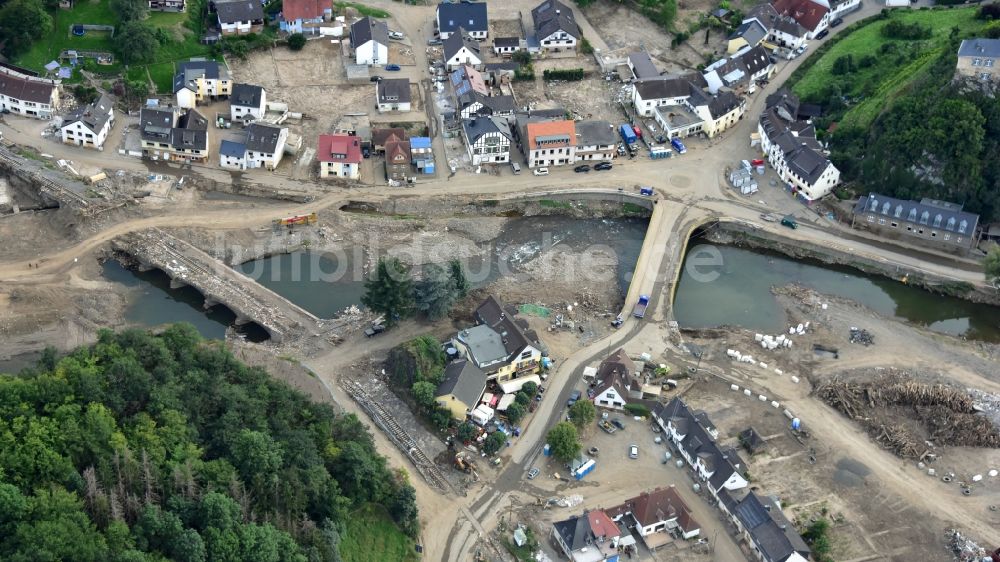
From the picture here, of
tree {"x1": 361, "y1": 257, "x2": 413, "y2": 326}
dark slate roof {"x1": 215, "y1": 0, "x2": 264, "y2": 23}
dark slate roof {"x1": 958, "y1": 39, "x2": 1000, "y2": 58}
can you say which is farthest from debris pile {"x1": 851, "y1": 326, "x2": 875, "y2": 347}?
dark slate roof {"x1": 215, "y1": 0, "x2": 264, "y2": 23}

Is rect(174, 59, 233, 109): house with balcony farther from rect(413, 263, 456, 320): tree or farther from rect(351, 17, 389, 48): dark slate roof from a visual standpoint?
rect(413, 263, 456, 320): tree

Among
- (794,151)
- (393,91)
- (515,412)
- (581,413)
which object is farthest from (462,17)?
(581,413)

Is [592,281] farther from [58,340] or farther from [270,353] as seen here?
[58,340]

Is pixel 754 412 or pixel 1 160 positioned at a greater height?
pixel 1 160

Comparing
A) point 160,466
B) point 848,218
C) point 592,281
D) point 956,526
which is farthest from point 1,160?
point 956,526

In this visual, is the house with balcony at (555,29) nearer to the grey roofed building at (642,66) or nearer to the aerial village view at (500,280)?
the aerial village view at (500,280)

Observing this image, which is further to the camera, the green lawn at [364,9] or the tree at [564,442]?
the green lawn at [364,9]

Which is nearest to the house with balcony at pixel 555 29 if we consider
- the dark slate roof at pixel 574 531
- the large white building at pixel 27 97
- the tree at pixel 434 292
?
the tree at pixel 434 292
